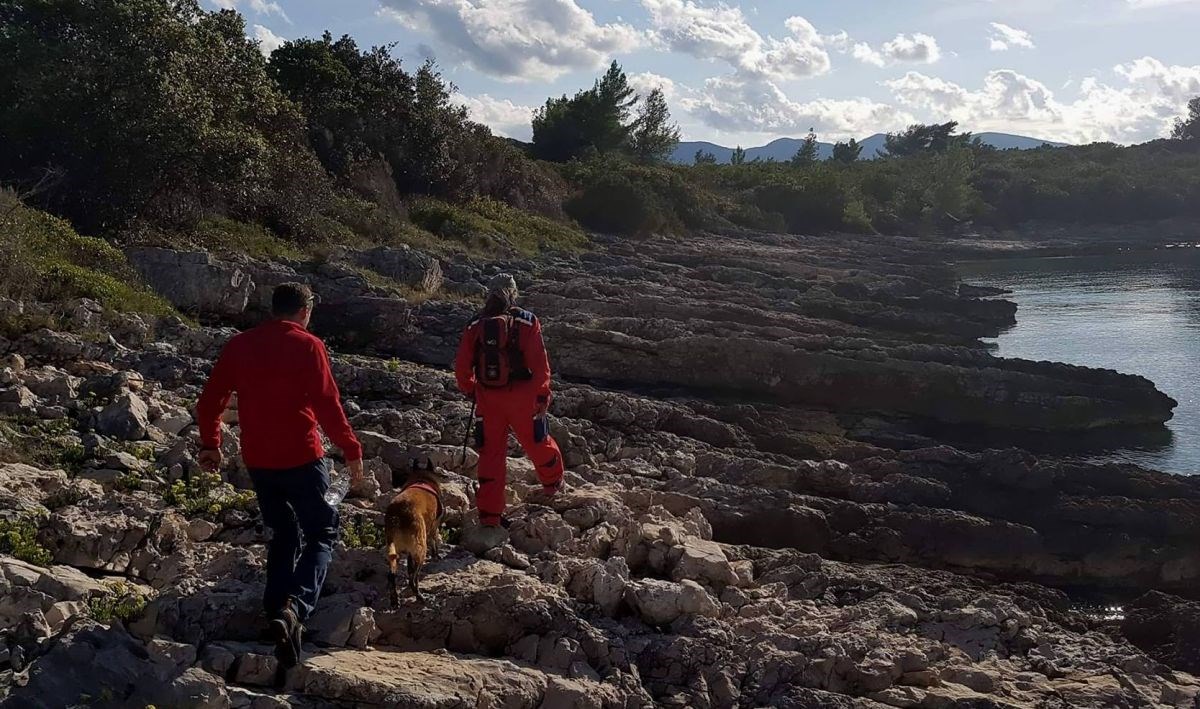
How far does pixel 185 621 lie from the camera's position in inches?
203

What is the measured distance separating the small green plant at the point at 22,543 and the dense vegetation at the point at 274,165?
20.1 feet

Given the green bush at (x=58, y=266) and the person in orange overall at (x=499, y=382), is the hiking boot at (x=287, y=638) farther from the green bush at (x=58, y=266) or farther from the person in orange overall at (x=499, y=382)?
the green bush at (x=58, y=266)

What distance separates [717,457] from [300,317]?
23.0 feet

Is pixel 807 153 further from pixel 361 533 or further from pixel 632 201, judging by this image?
pixel 361 533

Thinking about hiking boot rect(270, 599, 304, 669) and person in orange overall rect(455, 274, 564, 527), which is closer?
hiking boot rect(270, 599, 304, 669)

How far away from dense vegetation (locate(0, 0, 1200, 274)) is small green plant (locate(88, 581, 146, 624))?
22.7 feet

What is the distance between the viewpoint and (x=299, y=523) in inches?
211

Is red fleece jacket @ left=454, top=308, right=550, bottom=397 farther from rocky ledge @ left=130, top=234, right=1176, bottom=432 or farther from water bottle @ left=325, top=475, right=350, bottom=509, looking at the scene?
rocky ledge @ left=130, top=234, right=1176, bottom=432

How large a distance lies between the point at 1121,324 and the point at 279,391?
31.2 m

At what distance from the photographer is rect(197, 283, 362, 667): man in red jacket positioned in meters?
5.19

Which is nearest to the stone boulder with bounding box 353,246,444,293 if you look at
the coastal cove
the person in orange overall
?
the person in orange overall

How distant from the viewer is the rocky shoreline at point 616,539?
5.21 metres

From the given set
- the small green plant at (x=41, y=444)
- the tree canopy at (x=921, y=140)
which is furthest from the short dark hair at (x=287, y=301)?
the tree canopy at (x=921, y=140)

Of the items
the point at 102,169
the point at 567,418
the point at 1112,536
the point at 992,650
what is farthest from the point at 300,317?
the point at 102,169
